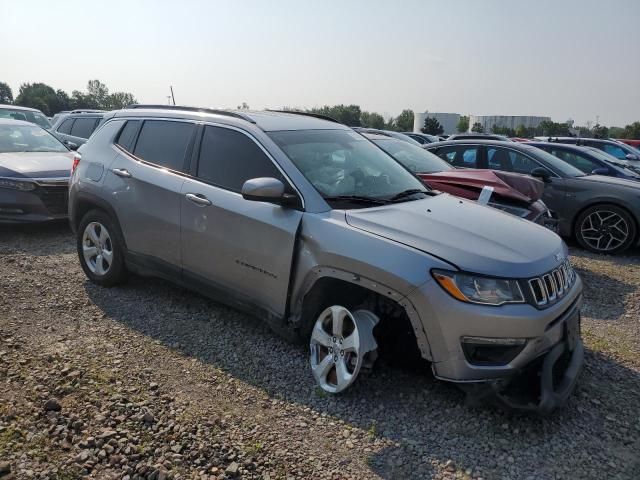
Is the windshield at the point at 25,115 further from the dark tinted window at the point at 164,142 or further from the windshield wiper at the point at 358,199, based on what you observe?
the windshield wiper at the point at 358,199

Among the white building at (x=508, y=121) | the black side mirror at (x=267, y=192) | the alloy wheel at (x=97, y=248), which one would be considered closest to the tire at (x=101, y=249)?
the alloy wheel at (x=97, y=248)

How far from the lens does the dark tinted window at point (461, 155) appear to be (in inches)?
342

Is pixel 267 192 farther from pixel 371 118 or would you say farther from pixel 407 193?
pixel 371 118

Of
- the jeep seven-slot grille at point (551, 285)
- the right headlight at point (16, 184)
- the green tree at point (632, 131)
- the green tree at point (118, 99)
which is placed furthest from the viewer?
the green tree at point (118, 99)

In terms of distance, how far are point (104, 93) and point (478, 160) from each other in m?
133

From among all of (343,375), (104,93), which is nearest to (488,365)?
(343,375)

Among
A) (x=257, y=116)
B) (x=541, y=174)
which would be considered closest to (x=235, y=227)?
(x=257, y=116)

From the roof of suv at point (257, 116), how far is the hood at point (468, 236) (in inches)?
46.0

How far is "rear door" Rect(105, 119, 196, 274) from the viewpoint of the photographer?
4293 millimetres

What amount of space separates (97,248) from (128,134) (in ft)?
3.87

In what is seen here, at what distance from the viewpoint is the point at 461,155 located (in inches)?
348

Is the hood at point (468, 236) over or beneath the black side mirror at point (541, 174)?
beneath

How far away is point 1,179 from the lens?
6980 millimetres

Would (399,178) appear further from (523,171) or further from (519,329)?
(523,171)
